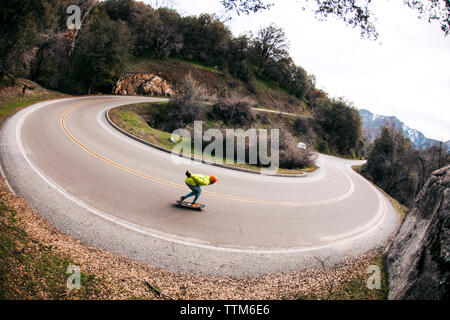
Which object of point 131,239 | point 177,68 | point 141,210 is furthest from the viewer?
point 177,68

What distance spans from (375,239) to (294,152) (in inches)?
433

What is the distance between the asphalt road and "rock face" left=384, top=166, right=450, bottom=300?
4.98ft

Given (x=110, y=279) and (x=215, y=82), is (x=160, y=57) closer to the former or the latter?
(x=215, y=82)

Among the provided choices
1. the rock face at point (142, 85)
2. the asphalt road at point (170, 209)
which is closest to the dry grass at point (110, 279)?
the asphalt road at point (170, 209)

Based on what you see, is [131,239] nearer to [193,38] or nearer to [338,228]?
[338,228]

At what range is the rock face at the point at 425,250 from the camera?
14.1ft

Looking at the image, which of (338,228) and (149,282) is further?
(338,228)

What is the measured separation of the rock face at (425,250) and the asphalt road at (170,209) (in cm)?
152

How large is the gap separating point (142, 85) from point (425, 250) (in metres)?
35.3

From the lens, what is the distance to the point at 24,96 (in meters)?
18.9

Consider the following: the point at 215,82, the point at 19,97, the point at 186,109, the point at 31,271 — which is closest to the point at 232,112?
the point at 186,109

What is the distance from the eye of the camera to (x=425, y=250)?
491cm

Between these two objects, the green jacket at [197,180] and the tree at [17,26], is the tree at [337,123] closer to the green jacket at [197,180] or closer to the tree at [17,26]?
the green jacket at [197,180]
